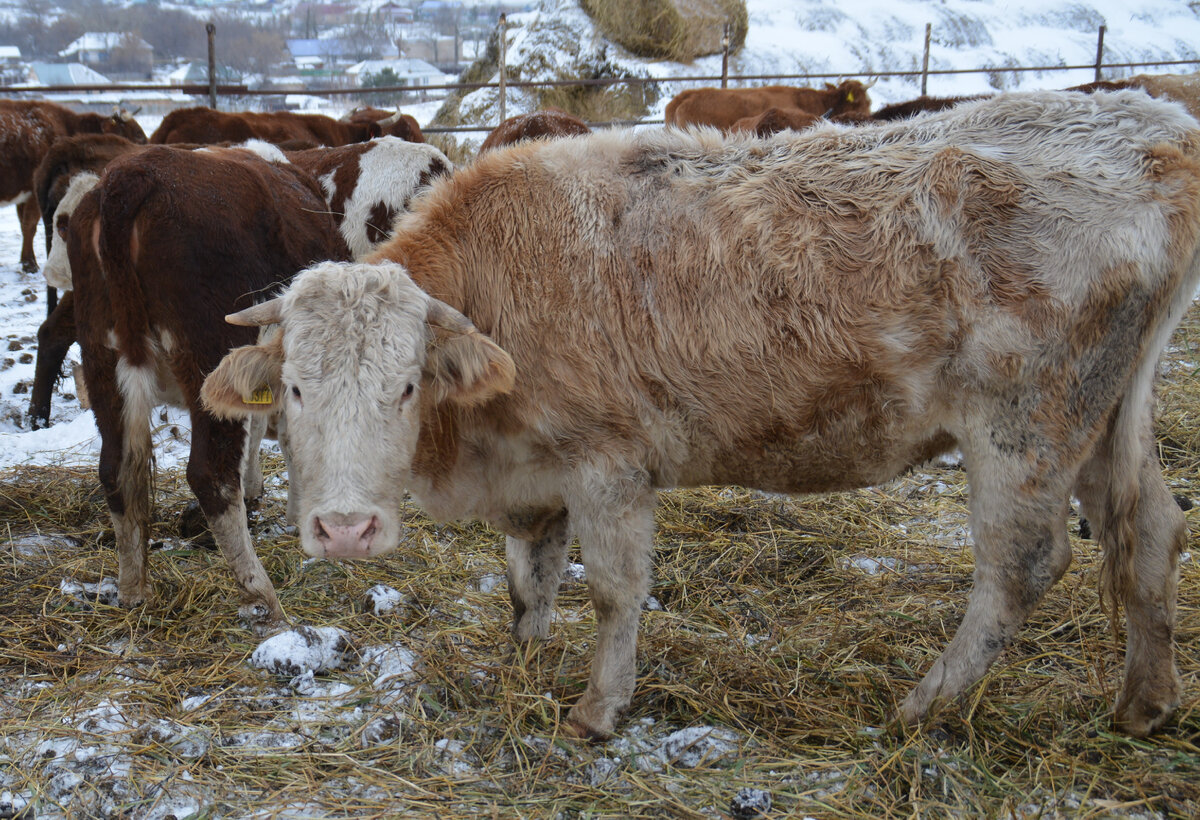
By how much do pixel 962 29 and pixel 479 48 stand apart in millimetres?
17419

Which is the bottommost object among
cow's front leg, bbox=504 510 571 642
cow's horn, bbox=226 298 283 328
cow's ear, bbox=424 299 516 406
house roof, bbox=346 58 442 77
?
cow's front leg, bbox=504 510 571 642

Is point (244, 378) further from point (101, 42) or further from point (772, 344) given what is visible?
point (101, 42)

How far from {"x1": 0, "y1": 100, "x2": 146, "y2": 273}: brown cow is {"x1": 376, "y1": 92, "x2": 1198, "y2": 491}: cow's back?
1006 cm

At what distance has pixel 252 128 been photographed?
12109 mm

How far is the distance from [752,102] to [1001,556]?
→ 13.7 m

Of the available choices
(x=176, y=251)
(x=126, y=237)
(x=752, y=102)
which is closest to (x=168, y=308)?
(x=176, y=251)

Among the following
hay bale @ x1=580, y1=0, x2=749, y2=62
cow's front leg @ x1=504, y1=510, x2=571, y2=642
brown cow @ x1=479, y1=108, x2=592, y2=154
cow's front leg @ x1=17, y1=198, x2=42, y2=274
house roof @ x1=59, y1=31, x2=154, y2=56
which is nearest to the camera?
cow's front leg @ x1=504, y1=510, x2=571, y2=642

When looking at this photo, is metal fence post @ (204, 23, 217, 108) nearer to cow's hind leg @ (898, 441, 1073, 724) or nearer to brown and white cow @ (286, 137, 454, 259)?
brown and white cow @ (286, 137, 454, 259)

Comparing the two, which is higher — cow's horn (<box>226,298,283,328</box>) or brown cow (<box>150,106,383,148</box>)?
brown cow (<box>150,106,383,148</box>)

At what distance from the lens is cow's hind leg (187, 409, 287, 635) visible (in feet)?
12.2

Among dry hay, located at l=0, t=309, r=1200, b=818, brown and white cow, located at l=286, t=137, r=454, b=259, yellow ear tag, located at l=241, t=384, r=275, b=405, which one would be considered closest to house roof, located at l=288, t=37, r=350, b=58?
brown and white cow, located at l=286, t=137, r=454, b=259

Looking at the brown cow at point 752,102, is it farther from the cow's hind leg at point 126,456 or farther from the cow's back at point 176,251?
the cow's hind leg at point 126,456

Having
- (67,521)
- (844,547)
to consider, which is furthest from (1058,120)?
(67,521)

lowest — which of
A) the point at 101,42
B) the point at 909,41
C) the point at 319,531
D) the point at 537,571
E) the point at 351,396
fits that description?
the point at 537,571
